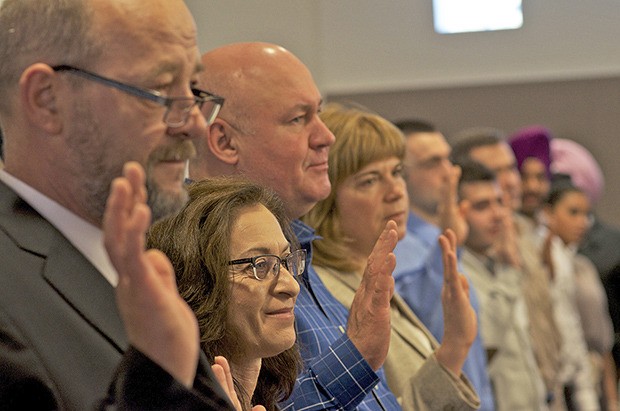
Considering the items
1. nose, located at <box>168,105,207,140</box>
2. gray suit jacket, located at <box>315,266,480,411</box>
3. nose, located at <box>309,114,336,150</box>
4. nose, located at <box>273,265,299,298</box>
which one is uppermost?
nose, located at <box>168,105,207,140</box>

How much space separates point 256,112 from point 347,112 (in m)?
0.61

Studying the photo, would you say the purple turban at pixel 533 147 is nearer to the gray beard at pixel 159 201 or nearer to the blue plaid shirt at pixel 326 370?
the blue plaid shirt at pixel 326 370

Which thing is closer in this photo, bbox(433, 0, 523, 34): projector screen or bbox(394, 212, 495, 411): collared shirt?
bbox(394, 212, 495, 411): collared shirt

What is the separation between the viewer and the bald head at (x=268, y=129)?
254 cm

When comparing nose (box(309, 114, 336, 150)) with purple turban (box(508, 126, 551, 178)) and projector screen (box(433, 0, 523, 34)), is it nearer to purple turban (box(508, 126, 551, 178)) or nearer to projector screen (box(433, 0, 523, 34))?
purple turban (box(508, 126, 551, 178))

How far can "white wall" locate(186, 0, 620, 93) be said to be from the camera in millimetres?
9805

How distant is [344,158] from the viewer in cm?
304

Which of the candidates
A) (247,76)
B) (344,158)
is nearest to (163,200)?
(247,76)

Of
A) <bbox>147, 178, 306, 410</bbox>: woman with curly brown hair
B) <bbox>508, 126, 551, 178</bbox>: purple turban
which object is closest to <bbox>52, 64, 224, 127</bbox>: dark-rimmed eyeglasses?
<bbox>147, 178, 306, 410</bbox>: woman with curly brown hair

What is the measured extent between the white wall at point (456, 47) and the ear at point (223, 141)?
7.20 metres

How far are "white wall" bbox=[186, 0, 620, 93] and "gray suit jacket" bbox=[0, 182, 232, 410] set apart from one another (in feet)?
27.5

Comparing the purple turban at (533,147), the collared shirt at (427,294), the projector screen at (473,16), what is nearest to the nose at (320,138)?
the collared shirt at (427,294)

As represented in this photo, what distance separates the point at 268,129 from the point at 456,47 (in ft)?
24.7

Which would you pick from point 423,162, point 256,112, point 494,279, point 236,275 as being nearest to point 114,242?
point 236,275
